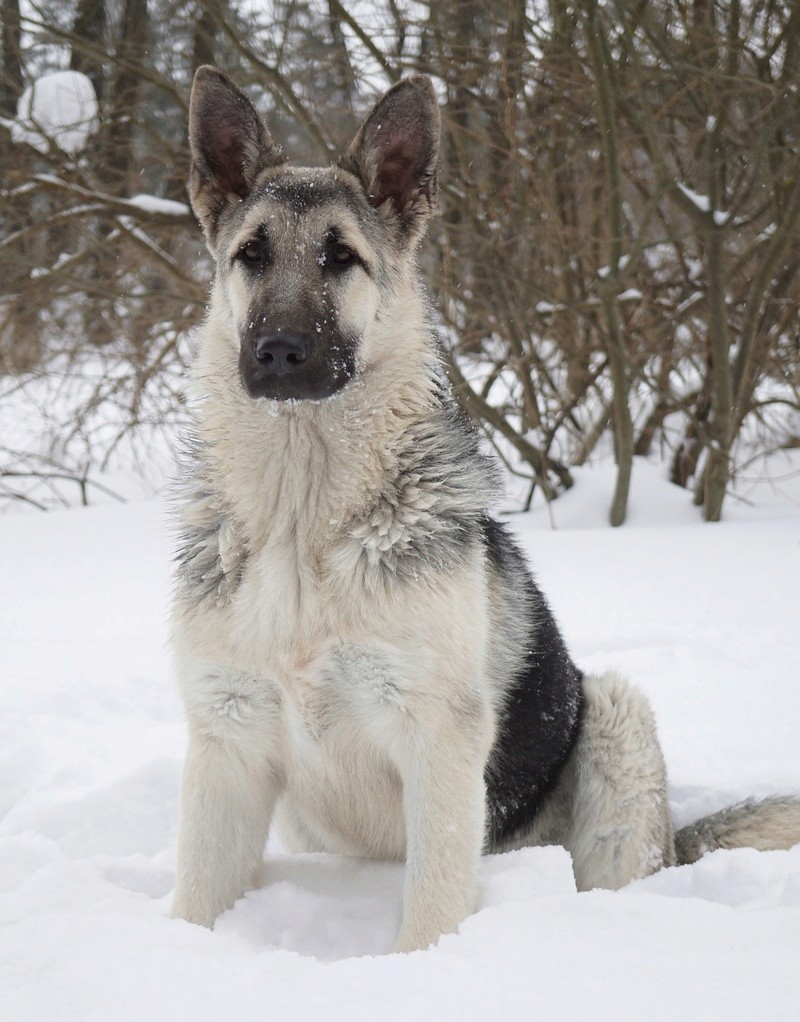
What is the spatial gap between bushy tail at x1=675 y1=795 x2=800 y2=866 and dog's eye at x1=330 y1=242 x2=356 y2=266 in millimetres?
2188

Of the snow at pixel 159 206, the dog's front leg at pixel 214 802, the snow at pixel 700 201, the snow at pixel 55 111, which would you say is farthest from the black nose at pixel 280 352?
the snow at pixel 159 206

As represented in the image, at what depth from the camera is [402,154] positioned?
9.98 feet

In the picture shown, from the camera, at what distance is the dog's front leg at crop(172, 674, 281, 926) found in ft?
8.45

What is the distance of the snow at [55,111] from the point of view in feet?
23.6

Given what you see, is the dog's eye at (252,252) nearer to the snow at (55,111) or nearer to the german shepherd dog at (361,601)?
the german shepherd dog at (361,601)

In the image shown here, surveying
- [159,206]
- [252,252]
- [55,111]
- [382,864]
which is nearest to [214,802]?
[382,864]

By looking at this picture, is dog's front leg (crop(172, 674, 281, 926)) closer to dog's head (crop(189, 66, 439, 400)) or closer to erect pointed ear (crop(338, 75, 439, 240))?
dog's head (crop(189, 66, 439, 400))

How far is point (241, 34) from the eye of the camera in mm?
6887

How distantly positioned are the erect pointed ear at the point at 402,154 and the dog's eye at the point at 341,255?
0.28m

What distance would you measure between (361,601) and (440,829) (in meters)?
0.62

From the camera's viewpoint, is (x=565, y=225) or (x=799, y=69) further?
(x=565, y=225)

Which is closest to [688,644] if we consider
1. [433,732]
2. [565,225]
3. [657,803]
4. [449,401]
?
[657,803]

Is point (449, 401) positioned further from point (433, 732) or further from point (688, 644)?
point (688, 644)

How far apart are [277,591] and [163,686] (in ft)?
8.08
